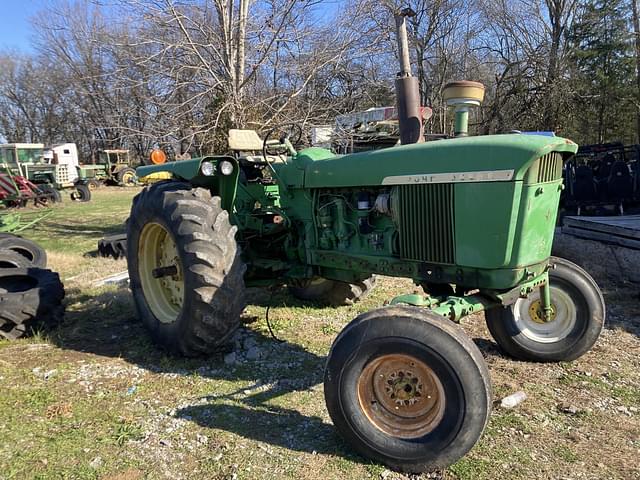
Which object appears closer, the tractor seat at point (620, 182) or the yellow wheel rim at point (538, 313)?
the yellow wheel rim at point (538, 313)

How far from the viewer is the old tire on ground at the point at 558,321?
3.57m

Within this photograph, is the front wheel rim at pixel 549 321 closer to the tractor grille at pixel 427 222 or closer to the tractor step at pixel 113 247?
the tractor grille at pixel 427 222

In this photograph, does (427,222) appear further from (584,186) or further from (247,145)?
(584,186)

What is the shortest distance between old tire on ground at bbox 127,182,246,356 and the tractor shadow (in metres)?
0.20

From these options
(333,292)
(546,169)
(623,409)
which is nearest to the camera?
(546,169)

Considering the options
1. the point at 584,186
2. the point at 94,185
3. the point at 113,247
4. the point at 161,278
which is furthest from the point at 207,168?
the point at 94,185

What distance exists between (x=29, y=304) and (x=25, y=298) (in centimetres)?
6

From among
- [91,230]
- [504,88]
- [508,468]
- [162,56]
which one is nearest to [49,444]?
[508,468]

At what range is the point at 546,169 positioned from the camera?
2879 mm

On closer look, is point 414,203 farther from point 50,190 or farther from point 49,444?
point 50,190

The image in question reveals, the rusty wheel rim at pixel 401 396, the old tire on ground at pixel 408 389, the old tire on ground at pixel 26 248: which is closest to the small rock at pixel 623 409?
the old tire on ground at pixel 408 389

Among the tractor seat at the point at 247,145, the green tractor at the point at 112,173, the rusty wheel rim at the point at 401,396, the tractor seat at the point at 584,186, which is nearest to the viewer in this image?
the rusty wheel rim at the point at 401,396

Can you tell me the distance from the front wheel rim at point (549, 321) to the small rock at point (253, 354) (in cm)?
195

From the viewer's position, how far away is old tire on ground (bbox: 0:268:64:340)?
416 centimetres
